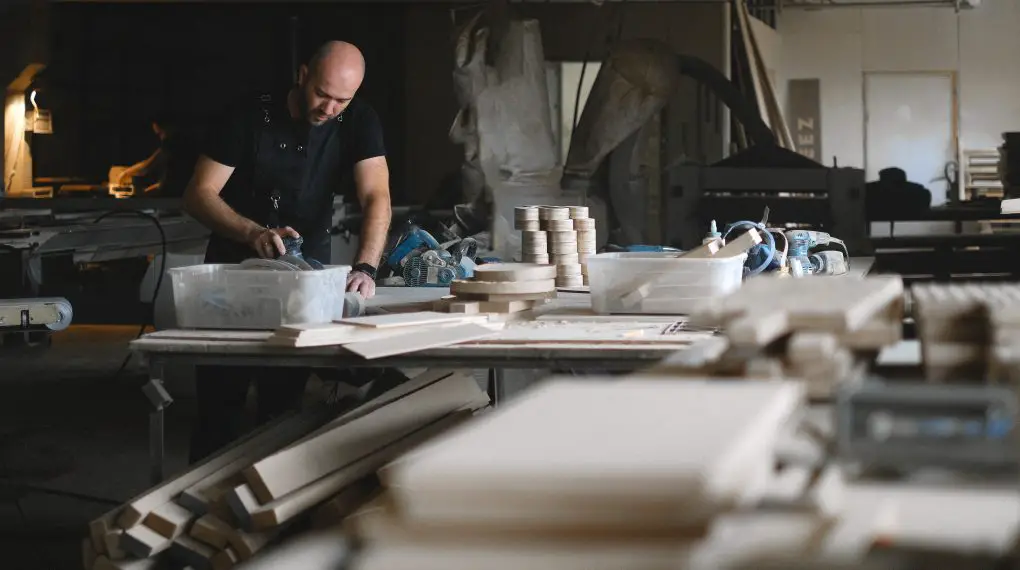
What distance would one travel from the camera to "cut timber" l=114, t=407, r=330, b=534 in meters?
2.81

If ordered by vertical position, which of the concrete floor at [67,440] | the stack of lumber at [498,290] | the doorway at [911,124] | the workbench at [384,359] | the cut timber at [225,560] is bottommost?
the concrete floor at [67,440]

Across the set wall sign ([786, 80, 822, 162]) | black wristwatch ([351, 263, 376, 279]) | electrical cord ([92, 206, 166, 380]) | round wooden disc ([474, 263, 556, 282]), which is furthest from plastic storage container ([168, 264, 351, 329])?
wall sign ([786, 80, 822, 162])

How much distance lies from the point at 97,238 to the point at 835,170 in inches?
155

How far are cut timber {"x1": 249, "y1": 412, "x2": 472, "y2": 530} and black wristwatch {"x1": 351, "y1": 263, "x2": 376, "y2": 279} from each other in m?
0.70

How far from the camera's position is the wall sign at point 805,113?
1306cm

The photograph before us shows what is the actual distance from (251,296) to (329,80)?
1.14 m

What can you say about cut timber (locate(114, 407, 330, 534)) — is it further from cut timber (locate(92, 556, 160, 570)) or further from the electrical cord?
the electrical cord

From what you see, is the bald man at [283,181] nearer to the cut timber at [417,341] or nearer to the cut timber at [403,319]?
the cut timber at [403,319]

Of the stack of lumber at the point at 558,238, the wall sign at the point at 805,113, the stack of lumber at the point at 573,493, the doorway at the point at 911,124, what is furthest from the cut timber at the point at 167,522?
the doorway at the point at 911,124

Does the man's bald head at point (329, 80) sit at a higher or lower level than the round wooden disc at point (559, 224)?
higher

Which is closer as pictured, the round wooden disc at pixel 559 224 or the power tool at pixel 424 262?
the round wooden disc at pixel 559 224

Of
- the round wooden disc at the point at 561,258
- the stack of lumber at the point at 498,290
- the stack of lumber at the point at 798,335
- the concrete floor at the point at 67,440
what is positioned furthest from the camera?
the concrete floor at the point at 67,440

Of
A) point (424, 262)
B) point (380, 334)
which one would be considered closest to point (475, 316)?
point (380, 334)

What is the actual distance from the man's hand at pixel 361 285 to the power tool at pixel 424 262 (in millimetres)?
456
